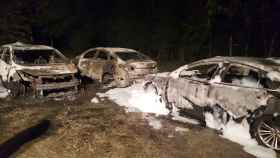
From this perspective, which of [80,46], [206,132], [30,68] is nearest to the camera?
[206,132]

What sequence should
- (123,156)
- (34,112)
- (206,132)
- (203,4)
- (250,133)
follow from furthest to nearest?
(203,4) < (34,112) < (206,132) < (250,133) < (123,156)

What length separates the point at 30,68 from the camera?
29.8ft

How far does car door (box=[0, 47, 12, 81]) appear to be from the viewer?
364 inches

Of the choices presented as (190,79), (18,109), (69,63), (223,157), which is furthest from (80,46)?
(223,157)

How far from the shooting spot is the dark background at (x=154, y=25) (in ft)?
50.7

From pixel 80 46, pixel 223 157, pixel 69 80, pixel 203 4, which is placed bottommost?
pixel 223 157

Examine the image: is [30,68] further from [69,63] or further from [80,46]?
[80,46]

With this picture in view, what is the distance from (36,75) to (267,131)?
20.5 ft

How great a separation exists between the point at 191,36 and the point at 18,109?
12.5 meters

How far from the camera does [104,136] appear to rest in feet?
20.4

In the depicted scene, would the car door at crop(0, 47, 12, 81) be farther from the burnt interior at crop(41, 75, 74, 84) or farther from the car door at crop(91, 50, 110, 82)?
the car door at crop(91, 50, 110, 82)

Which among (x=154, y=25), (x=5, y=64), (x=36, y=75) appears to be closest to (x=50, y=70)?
(x=36, y=75)

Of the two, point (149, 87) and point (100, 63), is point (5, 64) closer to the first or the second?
point (100, 63)

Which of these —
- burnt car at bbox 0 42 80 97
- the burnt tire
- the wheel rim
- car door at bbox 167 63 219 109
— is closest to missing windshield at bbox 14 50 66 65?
burnt car at bbox 0 42 80 97
